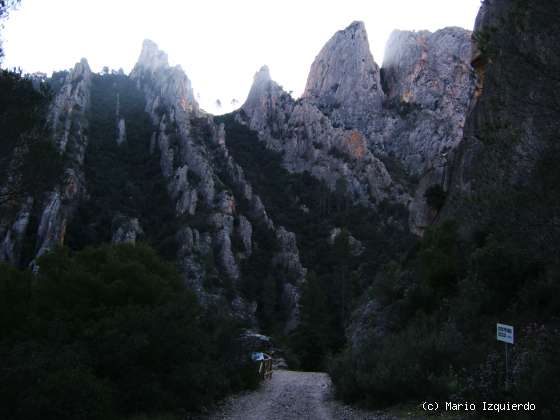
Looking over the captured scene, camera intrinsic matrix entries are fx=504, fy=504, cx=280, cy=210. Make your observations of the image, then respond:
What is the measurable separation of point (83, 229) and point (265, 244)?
2247 centimetres

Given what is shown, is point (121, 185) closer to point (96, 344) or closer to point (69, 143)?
point (69, 143)

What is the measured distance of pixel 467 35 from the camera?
115 meters

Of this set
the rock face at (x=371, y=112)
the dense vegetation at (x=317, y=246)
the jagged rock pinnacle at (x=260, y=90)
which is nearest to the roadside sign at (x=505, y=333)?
the dense vegetation at (x=317, y=246)

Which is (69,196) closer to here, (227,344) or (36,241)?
(36,241)

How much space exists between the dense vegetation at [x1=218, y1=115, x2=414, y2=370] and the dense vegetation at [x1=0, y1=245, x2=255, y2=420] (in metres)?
23.8

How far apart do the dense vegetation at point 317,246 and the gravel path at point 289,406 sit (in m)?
17.3

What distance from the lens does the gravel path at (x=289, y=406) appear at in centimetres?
1289

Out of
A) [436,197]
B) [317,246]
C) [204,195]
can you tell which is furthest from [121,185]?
[436,197]

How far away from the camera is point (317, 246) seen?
221 ft

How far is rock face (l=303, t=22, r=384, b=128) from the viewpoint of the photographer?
106m

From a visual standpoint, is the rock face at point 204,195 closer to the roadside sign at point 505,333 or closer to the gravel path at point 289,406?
the gravel path at point 289,406

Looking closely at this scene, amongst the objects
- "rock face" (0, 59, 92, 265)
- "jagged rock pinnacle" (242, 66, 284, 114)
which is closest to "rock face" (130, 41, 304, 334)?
"rock face" (0, 59, 92, 265)

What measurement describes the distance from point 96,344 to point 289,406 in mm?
6169

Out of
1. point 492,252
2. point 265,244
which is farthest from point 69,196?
point 492,252
